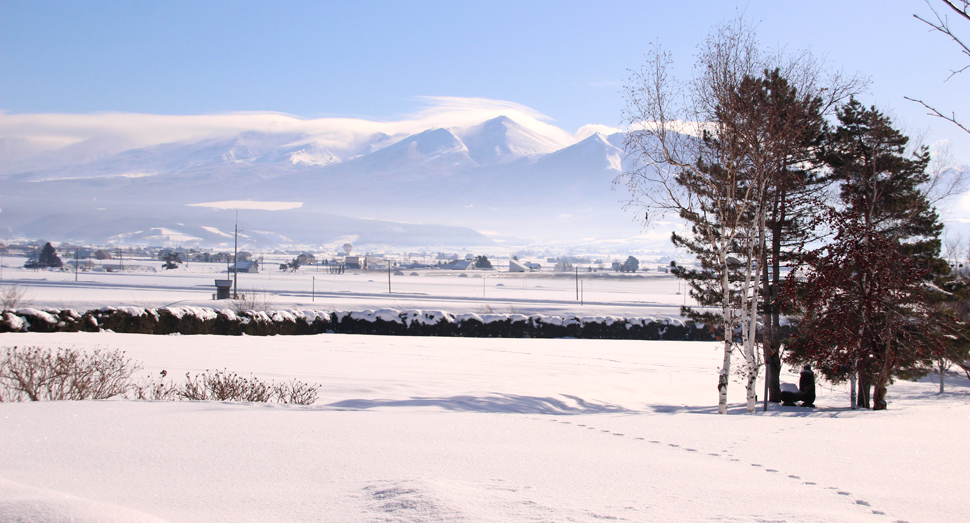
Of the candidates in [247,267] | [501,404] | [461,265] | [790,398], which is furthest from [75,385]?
[461,265]

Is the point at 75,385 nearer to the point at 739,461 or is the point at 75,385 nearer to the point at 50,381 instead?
the point at 50,381

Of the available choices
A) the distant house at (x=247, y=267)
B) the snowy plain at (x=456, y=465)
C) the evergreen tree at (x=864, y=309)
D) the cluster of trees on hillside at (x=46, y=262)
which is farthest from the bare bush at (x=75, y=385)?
the cluster of trees on hillside at (x=46, y=262)

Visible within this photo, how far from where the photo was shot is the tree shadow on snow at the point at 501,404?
1157 centimetres

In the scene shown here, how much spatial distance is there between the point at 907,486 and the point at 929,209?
17.0m

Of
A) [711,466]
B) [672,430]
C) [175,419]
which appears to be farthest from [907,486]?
[175,419]

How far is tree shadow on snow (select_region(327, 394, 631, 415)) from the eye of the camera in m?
11.6

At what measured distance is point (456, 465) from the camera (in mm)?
5781

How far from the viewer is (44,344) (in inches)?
622

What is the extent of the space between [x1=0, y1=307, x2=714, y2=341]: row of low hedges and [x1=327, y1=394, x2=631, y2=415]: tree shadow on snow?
15.8 meters

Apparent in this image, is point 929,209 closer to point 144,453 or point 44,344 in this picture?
point 144,453

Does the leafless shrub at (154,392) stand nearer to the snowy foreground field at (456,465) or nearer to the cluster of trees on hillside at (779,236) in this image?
the snowy foreground field at (456,465)

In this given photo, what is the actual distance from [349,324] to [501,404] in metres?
19.4

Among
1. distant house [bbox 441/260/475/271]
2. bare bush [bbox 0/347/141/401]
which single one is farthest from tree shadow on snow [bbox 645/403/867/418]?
distant house [bbox 441/260/475/271]

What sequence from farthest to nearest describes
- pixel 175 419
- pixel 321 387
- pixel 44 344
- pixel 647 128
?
1. pixel 44 344
2. pixel 647 128
3. pixel 321 387
4. pixel 175 419
